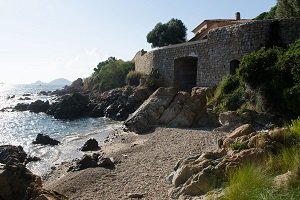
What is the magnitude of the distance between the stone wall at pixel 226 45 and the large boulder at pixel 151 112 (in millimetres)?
3377

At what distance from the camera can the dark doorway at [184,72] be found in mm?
31844

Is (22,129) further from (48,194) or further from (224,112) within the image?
(48,194)

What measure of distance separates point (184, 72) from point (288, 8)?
9.75 meters

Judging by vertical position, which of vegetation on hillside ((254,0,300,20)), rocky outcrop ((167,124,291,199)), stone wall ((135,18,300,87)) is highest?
vegetation on hillside ((254,0,300,20))

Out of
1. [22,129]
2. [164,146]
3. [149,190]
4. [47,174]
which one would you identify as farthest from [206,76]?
[22,129]

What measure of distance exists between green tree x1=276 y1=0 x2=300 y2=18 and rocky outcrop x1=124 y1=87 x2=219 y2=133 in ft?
32.8

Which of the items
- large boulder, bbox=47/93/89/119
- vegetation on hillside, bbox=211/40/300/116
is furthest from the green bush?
large boulder, bbox=47/93/89/119

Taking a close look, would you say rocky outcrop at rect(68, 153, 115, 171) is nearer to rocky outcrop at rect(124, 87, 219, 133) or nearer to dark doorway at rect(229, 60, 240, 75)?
rocky outcrop at rect(124, 87, 219, 133)

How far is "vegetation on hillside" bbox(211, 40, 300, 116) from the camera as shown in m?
16.0

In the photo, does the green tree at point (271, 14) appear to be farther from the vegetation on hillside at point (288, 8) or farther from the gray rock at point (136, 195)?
the gray rock at point (136, 195)

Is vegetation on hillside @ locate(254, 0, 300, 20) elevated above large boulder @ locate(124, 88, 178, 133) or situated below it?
above

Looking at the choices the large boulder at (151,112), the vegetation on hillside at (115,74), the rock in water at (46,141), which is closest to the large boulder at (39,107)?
the vegetation on hillside at (115,74)

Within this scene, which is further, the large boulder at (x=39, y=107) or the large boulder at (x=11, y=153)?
the large boulder at (x=39, y=107)

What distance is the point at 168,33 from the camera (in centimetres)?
5344
